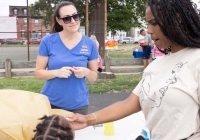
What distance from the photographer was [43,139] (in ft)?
4.27

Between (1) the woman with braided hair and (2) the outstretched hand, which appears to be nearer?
(1) the woman with braided hair

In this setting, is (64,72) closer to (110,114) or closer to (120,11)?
(110,114)

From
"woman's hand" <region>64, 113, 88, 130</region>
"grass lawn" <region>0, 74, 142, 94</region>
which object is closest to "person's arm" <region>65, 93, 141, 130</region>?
"woman's hand" <region>64, 113, 88, 130</region>

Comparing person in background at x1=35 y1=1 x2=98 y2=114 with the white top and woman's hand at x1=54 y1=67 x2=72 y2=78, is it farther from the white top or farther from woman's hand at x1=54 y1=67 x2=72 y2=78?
the white top

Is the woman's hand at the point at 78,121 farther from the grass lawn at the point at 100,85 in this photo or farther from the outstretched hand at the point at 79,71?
the grass lawn at the point at 100,85

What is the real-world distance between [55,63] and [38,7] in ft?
58.5

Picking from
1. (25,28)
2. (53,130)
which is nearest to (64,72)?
(53,130)

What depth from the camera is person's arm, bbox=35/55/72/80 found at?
7.45 feet

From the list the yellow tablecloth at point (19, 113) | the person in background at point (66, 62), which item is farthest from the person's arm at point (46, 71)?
the yellow tablecloth at point (19, 113)

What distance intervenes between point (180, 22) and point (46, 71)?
1225 millimetres

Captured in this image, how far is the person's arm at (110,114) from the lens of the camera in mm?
1756

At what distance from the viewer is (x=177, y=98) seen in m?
1.36

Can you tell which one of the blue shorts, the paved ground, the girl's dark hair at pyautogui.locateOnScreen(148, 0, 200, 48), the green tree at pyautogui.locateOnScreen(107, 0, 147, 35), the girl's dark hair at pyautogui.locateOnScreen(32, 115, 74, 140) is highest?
the green tree at pyautogui.locateOnScreen(107, 0, 147, 35)

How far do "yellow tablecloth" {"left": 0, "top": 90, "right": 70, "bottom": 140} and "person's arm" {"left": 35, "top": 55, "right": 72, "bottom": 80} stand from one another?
11.4 inches
